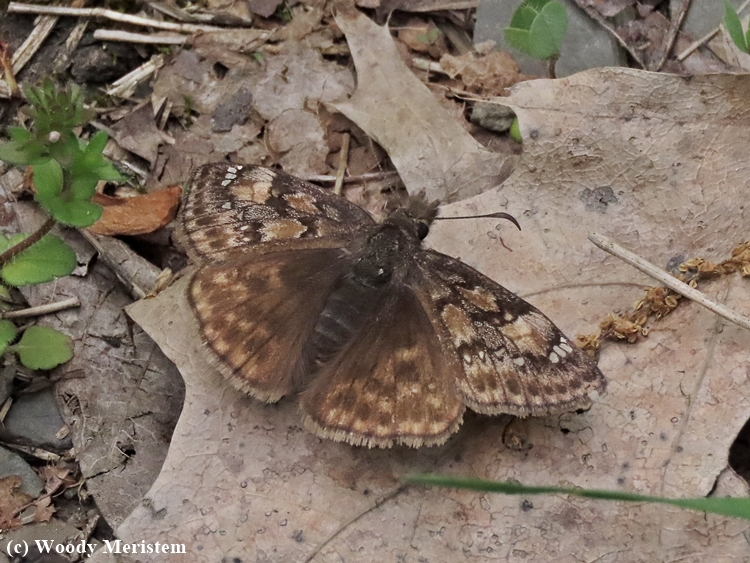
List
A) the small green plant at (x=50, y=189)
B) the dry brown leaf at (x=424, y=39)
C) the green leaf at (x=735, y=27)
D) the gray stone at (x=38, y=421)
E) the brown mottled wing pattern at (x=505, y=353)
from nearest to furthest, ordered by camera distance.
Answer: the brown mottled wing pattern at (x=505, y=353)
the small green plant at (x=50, y=189)
the gray stone at (x=38, y=421)
the green leaf at (x=735, y=27)
the dry brown leaf at (x=424, y=39)

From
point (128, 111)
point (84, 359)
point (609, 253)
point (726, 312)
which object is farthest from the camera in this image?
point (128, 111)

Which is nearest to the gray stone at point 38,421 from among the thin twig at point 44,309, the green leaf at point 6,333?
the green leaf at point 6,333

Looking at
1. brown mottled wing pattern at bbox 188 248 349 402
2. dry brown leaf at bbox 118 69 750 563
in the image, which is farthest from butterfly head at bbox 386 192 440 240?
brown mottled wing pattern at bbox 188 248 349 402

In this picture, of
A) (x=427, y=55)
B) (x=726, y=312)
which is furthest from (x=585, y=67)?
(x=726, y=312)

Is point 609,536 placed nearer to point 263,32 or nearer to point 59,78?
point 263,32

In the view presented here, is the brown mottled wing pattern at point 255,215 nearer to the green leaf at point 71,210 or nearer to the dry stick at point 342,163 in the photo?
the green leaf at point 71,210
